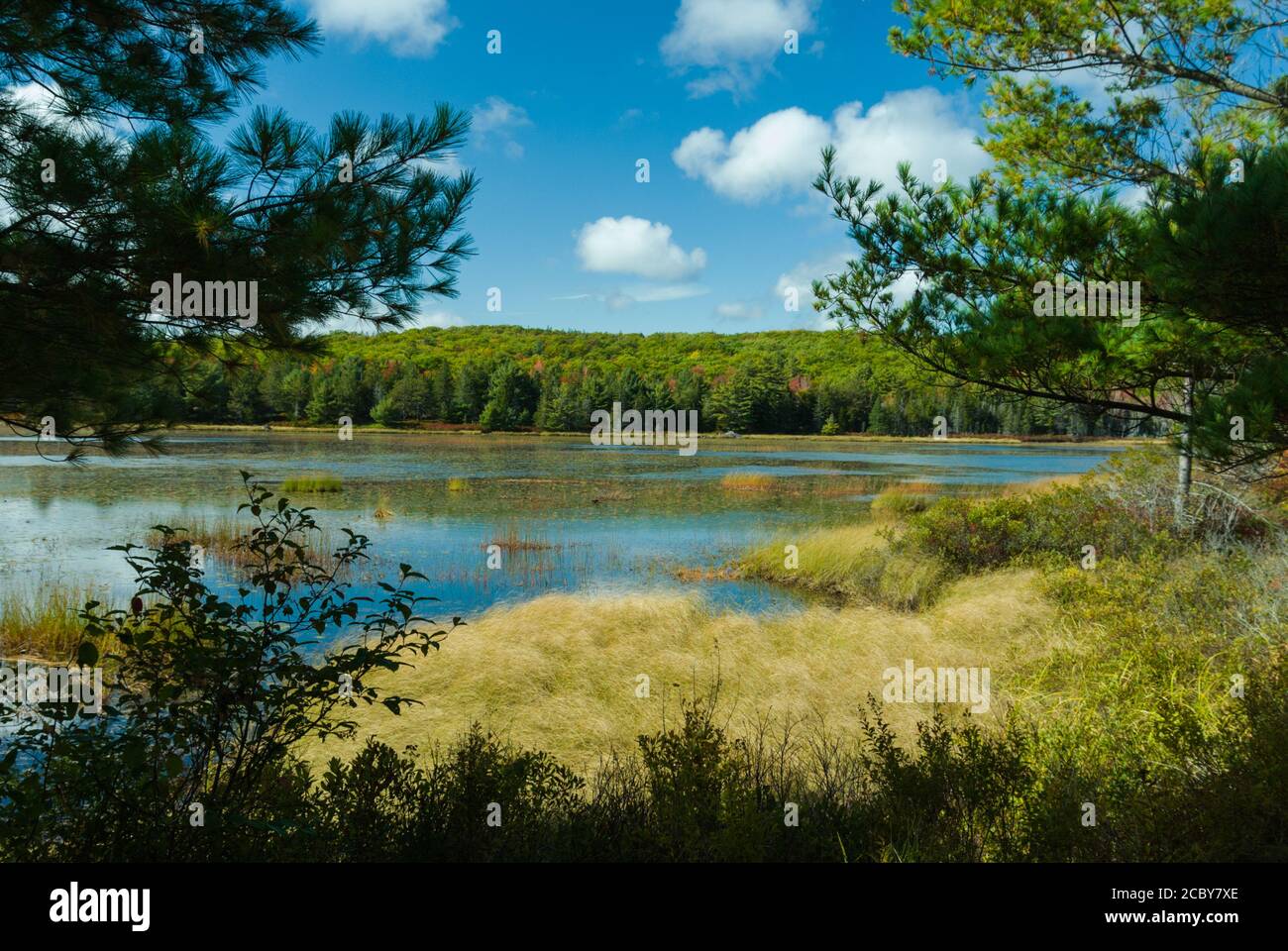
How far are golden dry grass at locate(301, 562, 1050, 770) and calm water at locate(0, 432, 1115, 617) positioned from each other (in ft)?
5.40

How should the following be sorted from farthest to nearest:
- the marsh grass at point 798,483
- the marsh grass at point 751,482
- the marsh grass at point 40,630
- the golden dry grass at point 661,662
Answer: the marsh grass at point 751,482, the marsh grass at point 798,483, the marsh grass at point 40,630, the golden dry grass at point 661,662

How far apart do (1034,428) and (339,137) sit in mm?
65042

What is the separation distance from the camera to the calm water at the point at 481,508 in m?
11.5

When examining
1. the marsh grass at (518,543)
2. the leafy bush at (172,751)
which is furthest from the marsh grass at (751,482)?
the leafy bush at (172,751)

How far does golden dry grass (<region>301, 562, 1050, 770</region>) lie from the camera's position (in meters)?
5.63

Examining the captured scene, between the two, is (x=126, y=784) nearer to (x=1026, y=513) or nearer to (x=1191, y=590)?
(x=1191, y=590)

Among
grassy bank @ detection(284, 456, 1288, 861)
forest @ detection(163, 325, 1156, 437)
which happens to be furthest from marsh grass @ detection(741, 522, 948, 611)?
forest @ detection(163, 325, 1156, 437)

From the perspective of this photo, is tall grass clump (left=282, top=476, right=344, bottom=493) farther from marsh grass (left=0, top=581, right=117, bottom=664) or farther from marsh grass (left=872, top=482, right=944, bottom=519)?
marsh grass (left=872, top=482, right=944, bottom=519)

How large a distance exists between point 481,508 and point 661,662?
1216 cm

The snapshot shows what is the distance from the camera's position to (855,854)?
8.98 ft

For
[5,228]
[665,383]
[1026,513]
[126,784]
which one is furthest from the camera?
[665,383]

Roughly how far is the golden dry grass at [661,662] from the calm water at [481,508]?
165 centimetres

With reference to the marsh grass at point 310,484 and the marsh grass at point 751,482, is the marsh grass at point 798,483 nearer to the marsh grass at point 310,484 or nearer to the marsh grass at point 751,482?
the marsh grass at point 751,482
